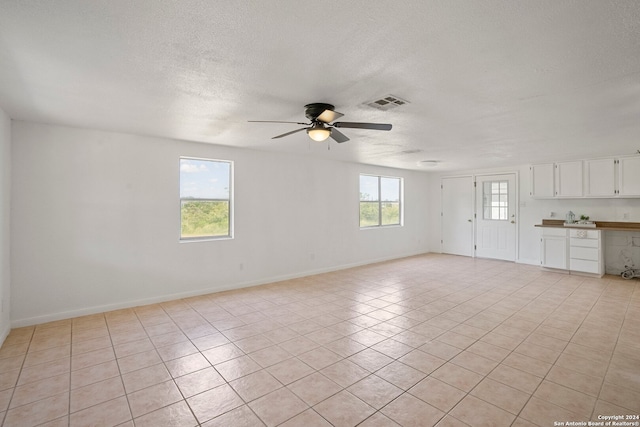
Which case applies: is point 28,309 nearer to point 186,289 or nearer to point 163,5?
point 186,289

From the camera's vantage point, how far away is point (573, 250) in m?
6.05

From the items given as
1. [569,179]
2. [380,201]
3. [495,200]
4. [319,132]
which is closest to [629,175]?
[569,179]

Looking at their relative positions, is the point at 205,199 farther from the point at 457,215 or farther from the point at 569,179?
the point at 569,179

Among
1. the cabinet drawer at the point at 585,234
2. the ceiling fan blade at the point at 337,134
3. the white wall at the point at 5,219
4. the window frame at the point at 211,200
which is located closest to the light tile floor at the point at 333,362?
the white wall at the point at 5,219

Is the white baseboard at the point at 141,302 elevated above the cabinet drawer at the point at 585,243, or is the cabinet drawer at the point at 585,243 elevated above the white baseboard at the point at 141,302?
the cabinet drawer at the point at 585,243

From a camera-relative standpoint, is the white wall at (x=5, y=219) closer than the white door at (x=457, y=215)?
Yes

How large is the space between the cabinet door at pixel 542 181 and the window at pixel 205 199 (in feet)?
21.0

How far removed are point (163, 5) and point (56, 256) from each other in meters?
3.69

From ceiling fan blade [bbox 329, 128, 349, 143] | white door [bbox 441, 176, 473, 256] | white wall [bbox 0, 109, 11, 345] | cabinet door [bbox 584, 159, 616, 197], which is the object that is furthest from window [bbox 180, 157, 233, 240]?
cabinet door [bbox 584, 159, 616, 197]

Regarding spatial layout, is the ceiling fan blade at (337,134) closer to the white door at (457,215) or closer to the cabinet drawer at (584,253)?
the cabinet drawer at (584,253)

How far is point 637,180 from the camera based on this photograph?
18.2 ft

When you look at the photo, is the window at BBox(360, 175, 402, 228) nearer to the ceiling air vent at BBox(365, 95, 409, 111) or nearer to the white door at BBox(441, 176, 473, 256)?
the white door at BBox(441, 176, 473, 256)

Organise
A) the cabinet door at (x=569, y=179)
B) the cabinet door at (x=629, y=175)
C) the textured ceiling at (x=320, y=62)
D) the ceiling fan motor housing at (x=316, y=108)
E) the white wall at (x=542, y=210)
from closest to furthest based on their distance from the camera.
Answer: the textured ceiling at (x=320, y=62) < the ceiling fan motor housing at (x=316, y=108) < the cabinet door at (x=629, y=175) < the white wall at (x=542, y=210) < the cabinet door at (x=569, y=179)

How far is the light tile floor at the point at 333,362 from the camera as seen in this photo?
211 cm
